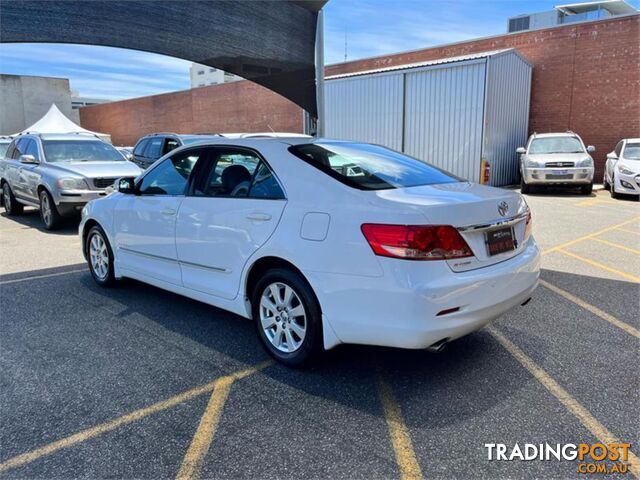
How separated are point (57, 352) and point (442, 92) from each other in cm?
1428

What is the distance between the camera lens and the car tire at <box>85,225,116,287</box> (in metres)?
5.32

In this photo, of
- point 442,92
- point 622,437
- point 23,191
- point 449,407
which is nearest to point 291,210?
point 449,407

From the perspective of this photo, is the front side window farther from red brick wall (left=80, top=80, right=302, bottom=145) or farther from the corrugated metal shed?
red brick wall (left=80, top=80, right=302, bottom=145)

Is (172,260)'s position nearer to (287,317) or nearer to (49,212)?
(287,317)

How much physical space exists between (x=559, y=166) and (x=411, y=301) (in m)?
12.8

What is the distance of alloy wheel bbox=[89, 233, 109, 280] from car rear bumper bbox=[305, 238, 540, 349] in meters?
3.19

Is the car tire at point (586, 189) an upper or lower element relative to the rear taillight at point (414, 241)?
lower

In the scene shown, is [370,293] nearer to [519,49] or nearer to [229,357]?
[229,357]

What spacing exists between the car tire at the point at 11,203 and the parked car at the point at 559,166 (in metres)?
13.4

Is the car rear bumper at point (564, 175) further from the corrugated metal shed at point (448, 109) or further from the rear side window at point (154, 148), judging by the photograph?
the rear side window at point (154, 148)

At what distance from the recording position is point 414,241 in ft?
9.22

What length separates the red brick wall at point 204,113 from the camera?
28.7 meters

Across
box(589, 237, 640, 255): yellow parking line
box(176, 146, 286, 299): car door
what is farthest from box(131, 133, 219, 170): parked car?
box(589, 237, 640, 255): yellow parking line

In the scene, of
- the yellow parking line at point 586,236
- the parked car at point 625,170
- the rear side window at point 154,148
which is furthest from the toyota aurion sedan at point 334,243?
the parked car at point 625,170
